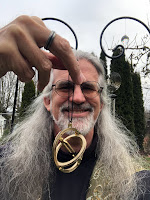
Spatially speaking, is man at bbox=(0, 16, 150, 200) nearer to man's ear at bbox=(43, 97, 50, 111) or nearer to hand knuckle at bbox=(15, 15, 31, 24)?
man's ear at bbox=(43, 97, 50, 111)

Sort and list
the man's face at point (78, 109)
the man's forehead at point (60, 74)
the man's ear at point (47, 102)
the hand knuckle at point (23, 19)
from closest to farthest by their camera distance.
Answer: the hand knuckle at point (23, 19), the man's face at point (78, 109), the man's forehead at point (60, 74), the man's ear at point (47, 102)

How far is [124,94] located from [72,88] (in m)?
8.99

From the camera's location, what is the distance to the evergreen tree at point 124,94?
385 inches

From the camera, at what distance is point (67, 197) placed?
139 centimetres

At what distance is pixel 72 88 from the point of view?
5.01ft

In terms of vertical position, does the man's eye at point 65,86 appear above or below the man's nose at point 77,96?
above

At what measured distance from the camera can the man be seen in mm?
1409

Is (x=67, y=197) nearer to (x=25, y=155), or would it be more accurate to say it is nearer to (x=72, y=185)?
(x=72, y=185)

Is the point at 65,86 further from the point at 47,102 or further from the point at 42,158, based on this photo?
the point at 42,158

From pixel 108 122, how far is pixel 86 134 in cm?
48

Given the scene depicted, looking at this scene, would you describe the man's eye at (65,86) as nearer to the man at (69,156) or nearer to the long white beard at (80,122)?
the man at (69,156)

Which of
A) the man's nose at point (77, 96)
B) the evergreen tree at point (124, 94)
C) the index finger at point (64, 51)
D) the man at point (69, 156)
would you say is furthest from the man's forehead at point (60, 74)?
the evergreen tree at point (124, 94)

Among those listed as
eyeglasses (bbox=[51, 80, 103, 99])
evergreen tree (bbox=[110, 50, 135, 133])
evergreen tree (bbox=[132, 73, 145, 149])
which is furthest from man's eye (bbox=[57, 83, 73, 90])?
evergreen tree (bbox=[132, 73, 145, 149])

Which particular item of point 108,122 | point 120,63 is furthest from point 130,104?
point 108,122
